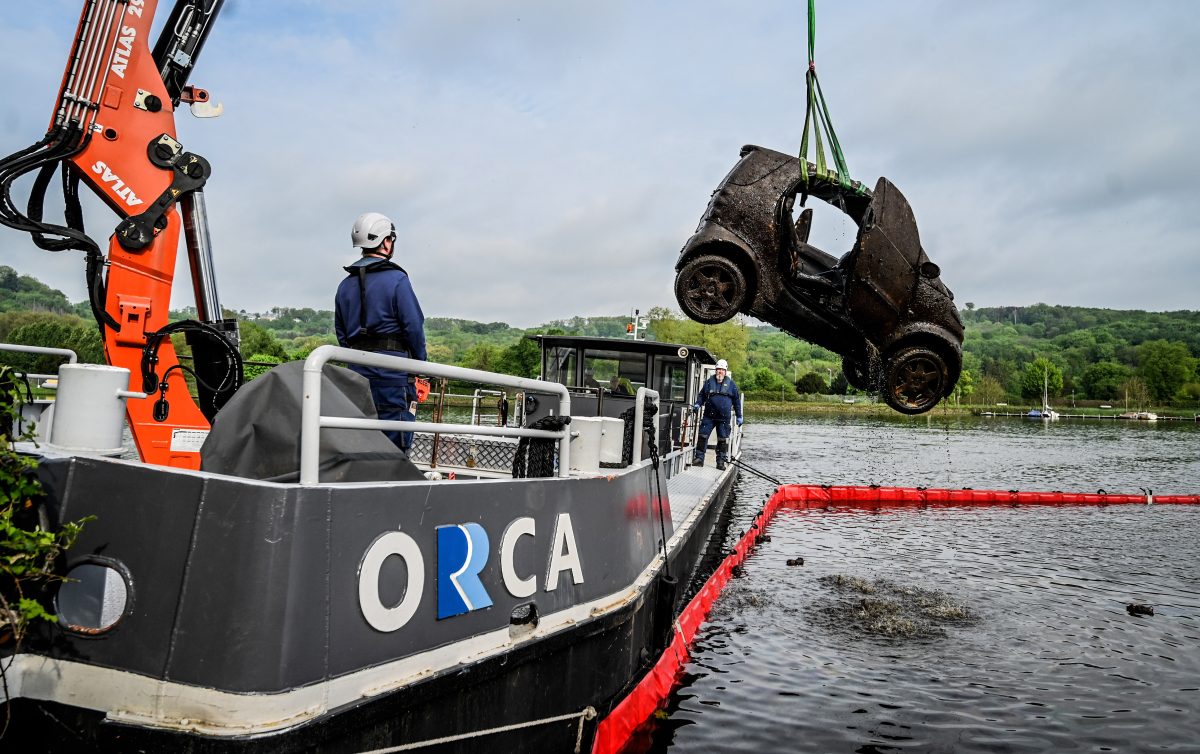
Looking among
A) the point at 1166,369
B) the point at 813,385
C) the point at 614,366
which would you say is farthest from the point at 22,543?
the point at 1166,369

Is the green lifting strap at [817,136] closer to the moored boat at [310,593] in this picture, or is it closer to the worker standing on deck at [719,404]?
the moored boat at [310,593]

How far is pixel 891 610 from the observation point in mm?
8609

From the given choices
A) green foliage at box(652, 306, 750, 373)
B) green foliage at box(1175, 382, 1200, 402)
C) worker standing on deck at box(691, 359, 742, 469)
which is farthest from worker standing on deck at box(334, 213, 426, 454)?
green foliage at box(1175, 382, 1200, 402)

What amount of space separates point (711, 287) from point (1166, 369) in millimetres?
149811

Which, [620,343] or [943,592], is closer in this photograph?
[943,592]

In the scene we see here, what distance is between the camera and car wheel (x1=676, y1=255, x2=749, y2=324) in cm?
661

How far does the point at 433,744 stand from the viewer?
9.91 ft

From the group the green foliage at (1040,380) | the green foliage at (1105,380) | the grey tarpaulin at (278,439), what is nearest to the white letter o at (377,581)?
the grey tarpaulin at (278,439)

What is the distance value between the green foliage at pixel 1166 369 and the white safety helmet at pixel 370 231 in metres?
149

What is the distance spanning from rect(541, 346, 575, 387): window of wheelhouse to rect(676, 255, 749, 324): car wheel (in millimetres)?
6589

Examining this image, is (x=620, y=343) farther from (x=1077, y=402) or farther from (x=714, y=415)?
(x=1077, y=402)

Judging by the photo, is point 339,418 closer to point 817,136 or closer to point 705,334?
point 817,136

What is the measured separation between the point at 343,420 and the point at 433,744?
1.35 m

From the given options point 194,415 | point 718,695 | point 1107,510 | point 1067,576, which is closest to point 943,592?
point 1067,576
